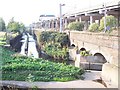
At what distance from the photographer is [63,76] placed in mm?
16891

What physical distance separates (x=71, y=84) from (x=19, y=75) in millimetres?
3419

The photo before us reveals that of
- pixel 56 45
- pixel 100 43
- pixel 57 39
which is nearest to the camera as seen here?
pixel 100 43

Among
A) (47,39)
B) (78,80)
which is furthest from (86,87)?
(47,39)

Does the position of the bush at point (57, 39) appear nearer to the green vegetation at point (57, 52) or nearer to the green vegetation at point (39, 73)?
the green vegetation at point (57, 52)

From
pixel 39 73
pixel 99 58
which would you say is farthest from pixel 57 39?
pixel 39 73

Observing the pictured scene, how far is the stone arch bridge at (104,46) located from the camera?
1595 cm

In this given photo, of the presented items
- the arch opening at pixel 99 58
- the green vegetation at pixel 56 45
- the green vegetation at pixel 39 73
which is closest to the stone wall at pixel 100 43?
the arch opening at pixel 99 58

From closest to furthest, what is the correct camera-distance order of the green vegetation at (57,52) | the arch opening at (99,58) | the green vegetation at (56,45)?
the arch opening at (99,58) < the green vegetation at (57,52) < the green vegetation at (56,45)

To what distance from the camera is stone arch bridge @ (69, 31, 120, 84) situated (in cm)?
1595

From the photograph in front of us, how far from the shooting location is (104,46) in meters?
21.6

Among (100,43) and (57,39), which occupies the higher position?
(57,39)

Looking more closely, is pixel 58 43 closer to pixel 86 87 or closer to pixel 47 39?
pixel 47 39

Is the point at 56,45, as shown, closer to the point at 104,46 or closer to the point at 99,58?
the point at 99,58

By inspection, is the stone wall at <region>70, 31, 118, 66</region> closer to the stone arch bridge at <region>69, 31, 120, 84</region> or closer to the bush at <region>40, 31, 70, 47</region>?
the stone arch bridge at <region>69, 31, 120, 84</region>
